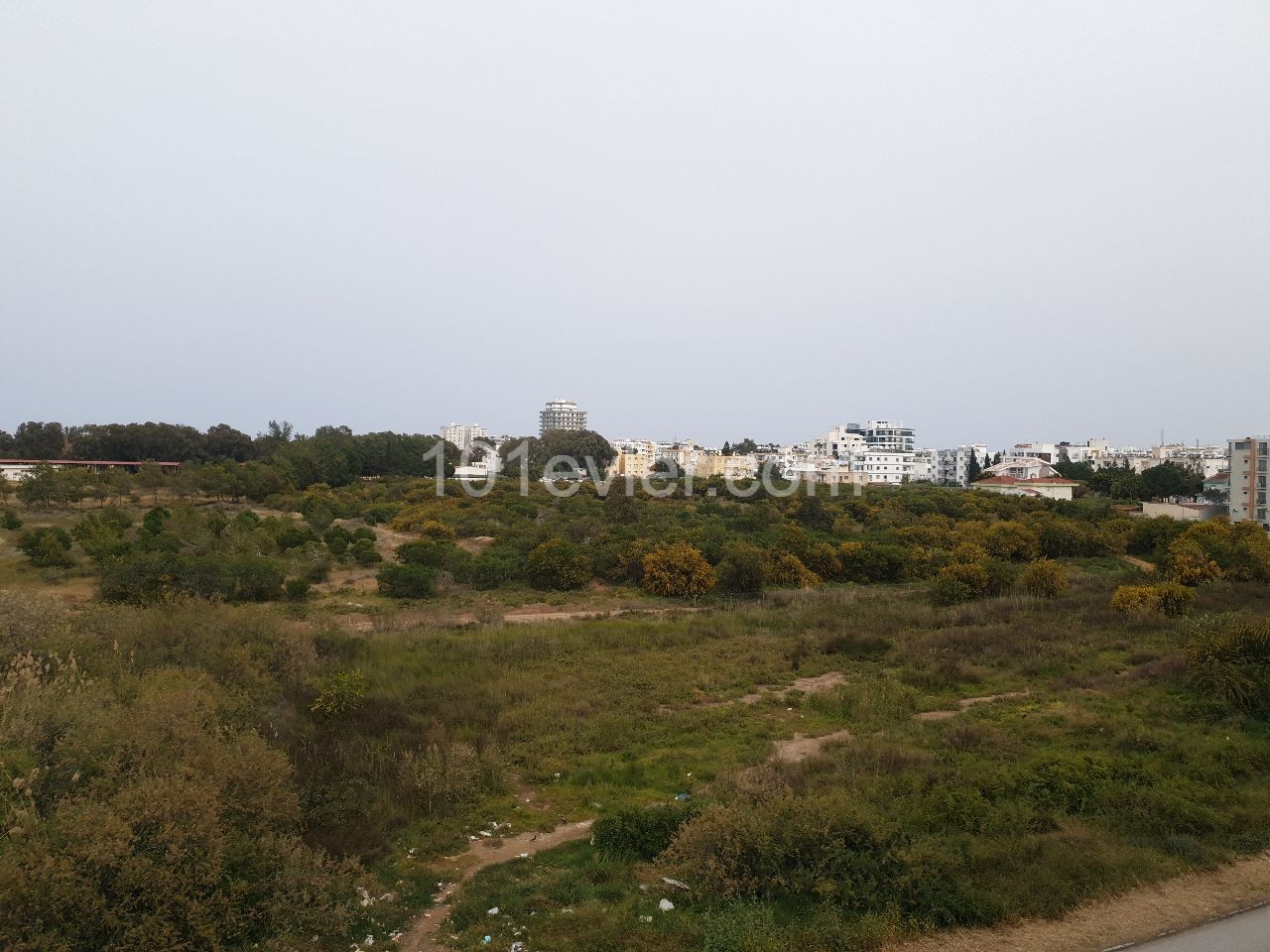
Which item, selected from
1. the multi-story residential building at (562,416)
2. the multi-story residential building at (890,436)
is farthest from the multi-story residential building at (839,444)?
the multi-story residential building at (562,416)

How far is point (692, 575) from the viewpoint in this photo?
2330cm

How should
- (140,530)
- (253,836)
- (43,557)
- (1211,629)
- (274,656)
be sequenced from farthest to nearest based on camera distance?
1. (140,530)
2. (43,557)
3. (1211,629)
4. (274,656)
5. (253,836)

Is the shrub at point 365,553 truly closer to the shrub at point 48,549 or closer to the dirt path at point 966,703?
the shrub at point 48,549

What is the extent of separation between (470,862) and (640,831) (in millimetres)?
1533

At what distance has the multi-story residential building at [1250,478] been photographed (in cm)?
4306

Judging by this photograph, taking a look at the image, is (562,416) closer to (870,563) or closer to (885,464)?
(885,464)

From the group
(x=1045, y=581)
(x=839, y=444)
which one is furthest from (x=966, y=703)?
(x=839, y=444)

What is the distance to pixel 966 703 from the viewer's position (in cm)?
1198

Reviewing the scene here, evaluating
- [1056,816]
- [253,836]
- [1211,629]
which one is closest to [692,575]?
[1211,629]

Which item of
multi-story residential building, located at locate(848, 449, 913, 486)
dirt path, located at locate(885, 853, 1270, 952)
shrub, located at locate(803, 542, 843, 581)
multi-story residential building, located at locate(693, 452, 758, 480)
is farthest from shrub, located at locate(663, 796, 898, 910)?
multi-story residential building, located at locate(848, 449, 913, 486)

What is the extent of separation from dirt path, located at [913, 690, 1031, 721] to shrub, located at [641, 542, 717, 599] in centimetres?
1106

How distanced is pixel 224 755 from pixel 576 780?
3.89m

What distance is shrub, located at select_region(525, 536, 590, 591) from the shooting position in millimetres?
23609

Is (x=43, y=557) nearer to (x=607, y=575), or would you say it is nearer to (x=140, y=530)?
(x=140, y=530)
